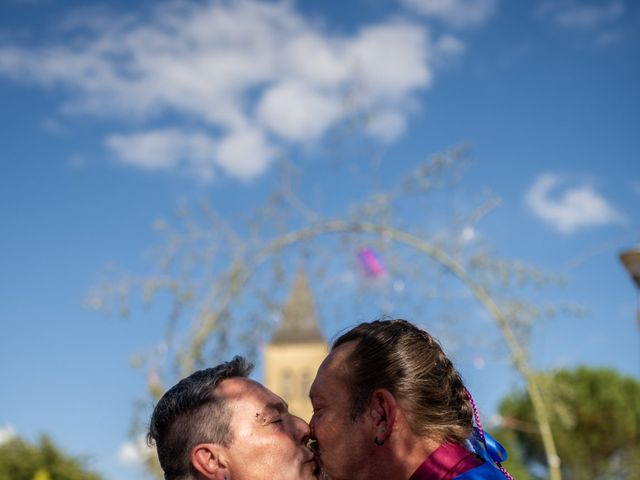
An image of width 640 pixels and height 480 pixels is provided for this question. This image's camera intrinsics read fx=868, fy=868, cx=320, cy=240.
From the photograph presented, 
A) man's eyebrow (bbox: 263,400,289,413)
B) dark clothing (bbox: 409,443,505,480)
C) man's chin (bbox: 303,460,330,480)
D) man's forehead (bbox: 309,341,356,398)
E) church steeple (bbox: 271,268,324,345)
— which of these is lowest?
dark clothing (bbox: 409,443,505,480)

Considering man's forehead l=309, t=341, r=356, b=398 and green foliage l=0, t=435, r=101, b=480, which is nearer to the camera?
man's forehead l=309, t=341, r=356, b=398

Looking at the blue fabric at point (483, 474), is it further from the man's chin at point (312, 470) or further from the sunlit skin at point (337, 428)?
the man's chin at point (312, 470)

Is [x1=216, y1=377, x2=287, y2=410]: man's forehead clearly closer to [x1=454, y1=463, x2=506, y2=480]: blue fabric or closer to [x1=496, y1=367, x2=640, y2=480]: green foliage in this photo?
[x1=454, y1=463, x2=506, y2=480]: blue fabric

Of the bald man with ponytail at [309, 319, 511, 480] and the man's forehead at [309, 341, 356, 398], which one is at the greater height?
the man's forehead at [309, 341, 356, 398]

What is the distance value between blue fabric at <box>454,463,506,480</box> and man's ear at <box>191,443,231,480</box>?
899 millimetres

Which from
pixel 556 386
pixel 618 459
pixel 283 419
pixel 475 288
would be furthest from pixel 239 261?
pixel 618 459

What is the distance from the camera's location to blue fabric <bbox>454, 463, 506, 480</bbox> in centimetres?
246

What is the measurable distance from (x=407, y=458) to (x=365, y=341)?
0.38 metres

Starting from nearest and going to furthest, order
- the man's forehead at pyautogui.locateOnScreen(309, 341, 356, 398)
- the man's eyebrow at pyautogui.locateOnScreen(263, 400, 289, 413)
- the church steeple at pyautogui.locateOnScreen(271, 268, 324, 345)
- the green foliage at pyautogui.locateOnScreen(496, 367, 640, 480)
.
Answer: the man's forehead at pyautogui.locateOnScreen(309, 341, 356, 398) < the man's eyebrow at pyautogui.locateOnScreen(263, 400, 289, 413) < the church steeple at pyautogui.locateOnScreen(271, 268, 324, 345) < the green foliage at pyautogui.locateOnScreen(496, 367, 640, 480)

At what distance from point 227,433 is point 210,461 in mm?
112

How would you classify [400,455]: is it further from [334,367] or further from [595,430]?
[595,430]

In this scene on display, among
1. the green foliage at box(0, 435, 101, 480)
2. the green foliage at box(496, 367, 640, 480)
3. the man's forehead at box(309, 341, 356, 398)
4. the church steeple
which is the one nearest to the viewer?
the man's forehead at box(309, 341, 356, 398)

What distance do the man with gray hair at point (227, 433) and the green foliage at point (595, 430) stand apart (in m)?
35.5

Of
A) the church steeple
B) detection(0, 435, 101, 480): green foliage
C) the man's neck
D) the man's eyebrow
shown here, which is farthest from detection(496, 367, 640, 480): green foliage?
the man's neck
